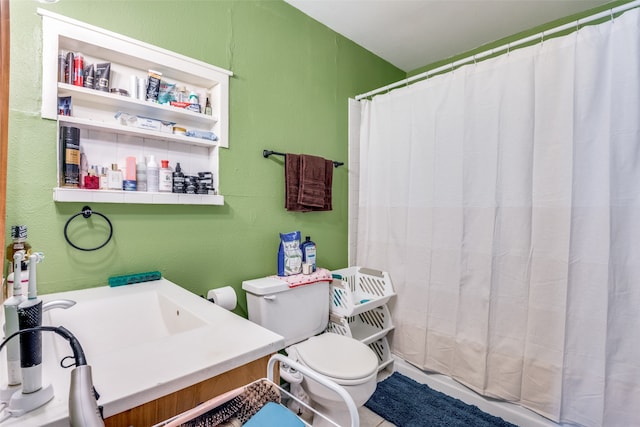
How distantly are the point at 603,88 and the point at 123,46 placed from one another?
209 cm

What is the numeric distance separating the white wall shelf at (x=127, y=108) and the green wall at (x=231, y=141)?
0.05 meters

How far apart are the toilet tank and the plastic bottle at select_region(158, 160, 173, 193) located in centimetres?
62

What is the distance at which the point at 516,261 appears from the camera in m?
1.56

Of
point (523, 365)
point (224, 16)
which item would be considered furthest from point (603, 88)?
point (224, 16)

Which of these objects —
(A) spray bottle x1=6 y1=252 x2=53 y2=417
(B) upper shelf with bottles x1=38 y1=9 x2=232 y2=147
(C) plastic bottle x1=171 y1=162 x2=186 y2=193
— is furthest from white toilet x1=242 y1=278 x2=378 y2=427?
(A) spray bottle x1=6 y1=252 x2=53 y2=417

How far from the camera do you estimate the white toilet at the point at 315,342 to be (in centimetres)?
130

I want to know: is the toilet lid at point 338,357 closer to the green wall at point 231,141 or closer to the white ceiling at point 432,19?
the green wall at point 231,141

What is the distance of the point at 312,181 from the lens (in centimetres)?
193

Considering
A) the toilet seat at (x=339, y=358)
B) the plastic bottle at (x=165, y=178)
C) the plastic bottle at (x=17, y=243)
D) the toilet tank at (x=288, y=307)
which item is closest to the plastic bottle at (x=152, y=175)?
the plastic bottle at (x=165, y=178)

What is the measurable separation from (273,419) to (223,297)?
0.83m

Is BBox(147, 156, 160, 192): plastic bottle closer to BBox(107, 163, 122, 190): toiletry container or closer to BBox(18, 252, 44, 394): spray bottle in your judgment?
BBox(107, 163, 122, 190): toiletry container

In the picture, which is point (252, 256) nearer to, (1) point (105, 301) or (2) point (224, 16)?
(1) point (105, 301)

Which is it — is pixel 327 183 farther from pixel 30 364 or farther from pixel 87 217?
pixel 30 364


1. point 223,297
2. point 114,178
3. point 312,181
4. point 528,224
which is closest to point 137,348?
point 223,297
